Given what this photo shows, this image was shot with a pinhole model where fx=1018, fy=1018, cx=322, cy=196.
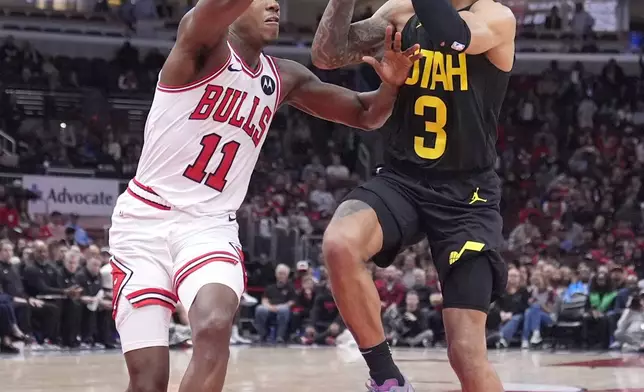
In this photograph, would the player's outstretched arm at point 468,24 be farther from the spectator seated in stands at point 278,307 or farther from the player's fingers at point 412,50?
the spectator seated in stands at point 278,307

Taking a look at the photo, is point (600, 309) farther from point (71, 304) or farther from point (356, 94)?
point (356, 94)

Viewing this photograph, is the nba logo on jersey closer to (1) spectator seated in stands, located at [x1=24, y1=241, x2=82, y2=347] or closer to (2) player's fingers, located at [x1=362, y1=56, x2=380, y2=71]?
(2) player's fingers, located at [x1=362, y1=56, x2=380, y2=71]

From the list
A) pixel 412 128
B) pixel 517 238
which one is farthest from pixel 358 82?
pixel 412 128

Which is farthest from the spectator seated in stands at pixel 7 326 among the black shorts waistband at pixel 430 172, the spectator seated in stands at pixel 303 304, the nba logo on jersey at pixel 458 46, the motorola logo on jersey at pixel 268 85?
the nba logo on jersey at pixel 458 46

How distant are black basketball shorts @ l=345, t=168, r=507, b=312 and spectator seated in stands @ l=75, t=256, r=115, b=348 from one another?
32.0 feet

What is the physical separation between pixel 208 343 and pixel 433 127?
1.61 m

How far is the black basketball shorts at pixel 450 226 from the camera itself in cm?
496

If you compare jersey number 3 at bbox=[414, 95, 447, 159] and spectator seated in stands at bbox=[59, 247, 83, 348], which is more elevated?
jersey number 3 at bbox=[414, 95, 447, 159]

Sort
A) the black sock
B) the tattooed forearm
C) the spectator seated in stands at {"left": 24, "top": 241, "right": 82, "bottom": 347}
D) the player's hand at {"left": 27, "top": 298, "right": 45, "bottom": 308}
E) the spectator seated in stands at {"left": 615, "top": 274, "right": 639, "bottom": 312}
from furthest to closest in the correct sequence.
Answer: the spectator seated in stands at {"left": 615, "top": 274, "right": 639, "bottom": 312}, the spectator seated in stands at {"left": 24, "top": 241, "right": 82, "bottom": 347}, the player's hand at {"left": 27, "top": 298, "right": 45, "bottom": 308}, the tattooed forearm, the black sock

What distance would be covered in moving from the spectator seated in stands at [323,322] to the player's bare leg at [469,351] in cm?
1132

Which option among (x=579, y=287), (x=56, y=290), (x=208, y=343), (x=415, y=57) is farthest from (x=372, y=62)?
(x=579, y=287)

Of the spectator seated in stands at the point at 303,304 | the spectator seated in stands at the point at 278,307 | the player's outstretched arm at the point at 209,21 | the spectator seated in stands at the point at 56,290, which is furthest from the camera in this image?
the spectator seated in stands at the point at 303,304

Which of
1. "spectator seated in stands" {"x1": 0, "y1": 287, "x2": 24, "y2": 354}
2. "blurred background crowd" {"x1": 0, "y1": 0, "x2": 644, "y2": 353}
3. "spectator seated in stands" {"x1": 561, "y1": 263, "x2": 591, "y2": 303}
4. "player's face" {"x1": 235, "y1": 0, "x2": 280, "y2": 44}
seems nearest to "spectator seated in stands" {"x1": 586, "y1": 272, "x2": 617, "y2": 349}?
"blurred background crowd" {"x1": 0, "y1": 0, "x2": 644, "y2": 353}

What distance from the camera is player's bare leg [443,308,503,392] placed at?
4.83 m
